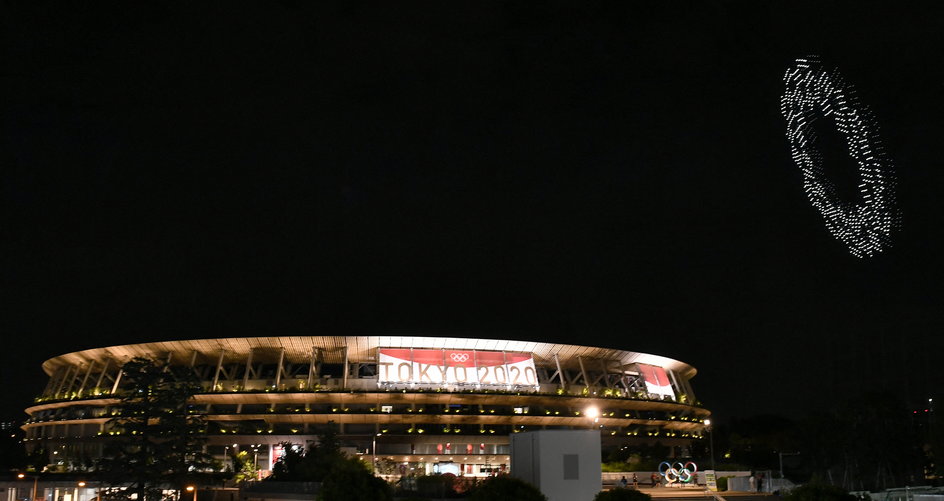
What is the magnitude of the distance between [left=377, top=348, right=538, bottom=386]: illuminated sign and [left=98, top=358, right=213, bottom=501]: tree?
81.6 feet

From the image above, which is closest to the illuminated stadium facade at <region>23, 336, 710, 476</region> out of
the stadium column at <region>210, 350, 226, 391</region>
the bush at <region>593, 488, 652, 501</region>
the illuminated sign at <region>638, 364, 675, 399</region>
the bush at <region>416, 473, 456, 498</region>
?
the stadium column at <region>210, 350, 226, 391</region>

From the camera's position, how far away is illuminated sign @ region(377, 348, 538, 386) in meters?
74.9

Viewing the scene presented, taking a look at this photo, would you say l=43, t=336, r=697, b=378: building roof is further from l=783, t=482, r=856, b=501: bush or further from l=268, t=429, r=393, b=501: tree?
l=783, t=482, r=856, b=501: bush

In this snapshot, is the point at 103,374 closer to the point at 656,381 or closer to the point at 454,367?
the point at 454,367

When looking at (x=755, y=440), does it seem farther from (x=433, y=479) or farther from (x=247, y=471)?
(x=433, y=479)

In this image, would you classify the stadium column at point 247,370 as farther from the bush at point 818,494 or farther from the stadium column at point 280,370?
the bush at point 818,494

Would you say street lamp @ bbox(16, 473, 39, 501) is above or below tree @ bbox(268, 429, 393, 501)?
→ below

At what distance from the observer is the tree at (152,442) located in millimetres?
47750

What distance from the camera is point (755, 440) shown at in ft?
407

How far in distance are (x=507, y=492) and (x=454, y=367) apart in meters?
51.6

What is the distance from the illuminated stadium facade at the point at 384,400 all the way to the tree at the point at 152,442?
2014cm

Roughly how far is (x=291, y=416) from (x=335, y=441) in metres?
18.1

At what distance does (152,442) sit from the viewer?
162ft

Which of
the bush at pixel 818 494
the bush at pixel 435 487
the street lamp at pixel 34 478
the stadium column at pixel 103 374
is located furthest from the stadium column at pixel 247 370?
the bush at pixel 818 494
